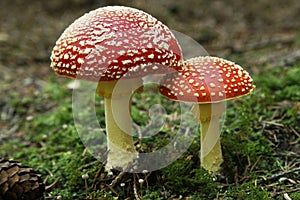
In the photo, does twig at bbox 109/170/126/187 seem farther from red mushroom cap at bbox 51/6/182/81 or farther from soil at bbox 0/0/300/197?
soil at bbox 0/0/300/197

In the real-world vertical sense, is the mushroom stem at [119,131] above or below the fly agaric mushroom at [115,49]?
below

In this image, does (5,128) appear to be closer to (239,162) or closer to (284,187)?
(239,162)

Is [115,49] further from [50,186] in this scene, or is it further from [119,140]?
[50,186]

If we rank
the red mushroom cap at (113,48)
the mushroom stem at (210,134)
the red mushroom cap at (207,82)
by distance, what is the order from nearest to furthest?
the red mushroom cap at (113,48) → the red mushroom cap at (207,82) → the mushroom stem at (210,134)

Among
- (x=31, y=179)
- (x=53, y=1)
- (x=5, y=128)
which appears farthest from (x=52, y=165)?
(x=53, y=1)

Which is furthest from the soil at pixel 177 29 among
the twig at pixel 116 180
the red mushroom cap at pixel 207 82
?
the red mushroom cap at pixel 207 82

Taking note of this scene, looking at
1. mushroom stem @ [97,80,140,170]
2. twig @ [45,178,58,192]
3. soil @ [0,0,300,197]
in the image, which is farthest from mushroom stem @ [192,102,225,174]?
soil @ [0,0,300,197]

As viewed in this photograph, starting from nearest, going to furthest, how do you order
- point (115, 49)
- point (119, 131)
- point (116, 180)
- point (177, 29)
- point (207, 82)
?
point (115, 49) < point (207, 82) < point (116, 180) < point (119, 131) < point (177, 29)

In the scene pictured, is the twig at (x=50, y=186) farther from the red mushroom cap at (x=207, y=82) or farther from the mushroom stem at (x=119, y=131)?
the red mushroom cap at (x=207, y=82)

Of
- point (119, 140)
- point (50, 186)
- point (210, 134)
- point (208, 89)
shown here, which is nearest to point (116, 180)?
point (119, 140)
